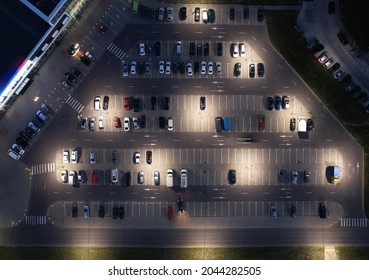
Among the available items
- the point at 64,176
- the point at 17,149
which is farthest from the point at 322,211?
the point at 17,149

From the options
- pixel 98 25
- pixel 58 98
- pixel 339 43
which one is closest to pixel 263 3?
pixel 339 43

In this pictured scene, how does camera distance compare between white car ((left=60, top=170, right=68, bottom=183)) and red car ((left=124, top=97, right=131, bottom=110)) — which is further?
white car ((left=60, top=170, right=68, bottom=183))

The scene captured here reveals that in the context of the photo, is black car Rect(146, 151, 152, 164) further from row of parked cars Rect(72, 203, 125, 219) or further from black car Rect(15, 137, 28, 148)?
black car Rect(15, 137, 28, 148)

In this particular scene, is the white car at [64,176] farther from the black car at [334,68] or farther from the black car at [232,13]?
the black car at [334,68]

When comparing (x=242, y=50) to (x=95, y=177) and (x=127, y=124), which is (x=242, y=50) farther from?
(x=95, y=177)

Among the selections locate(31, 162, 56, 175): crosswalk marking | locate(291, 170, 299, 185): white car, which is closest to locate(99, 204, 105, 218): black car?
locate(31, 162, 56, 175): crosswalk marking

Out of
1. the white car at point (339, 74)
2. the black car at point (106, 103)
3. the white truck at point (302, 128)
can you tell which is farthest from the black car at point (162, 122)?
the white car at point (339, 74)

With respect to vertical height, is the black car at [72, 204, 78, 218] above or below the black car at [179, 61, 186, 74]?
below

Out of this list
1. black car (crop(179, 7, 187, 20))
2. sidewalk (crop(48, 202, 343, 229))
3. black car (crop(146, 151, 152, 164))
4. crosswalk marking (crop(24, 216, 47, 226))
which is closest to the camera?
black car (crop(146, 151, 152, 164))
